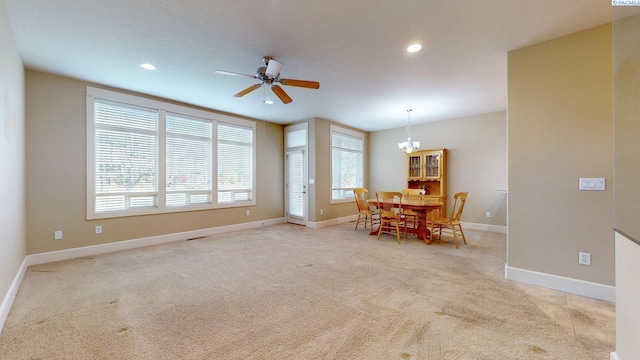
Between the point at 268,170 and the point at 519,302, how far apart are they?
5.48m

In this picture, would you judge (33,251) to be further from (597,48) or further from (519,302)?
(597,48)

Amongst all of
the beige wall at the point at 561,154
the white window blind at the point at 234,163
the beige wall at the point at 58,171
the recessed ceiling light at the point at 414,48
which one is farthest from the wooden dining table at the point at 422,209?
the beige wall at the point at 58,171

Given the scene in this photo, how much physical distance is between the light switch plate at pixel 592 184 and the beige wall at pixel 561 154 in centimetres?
4

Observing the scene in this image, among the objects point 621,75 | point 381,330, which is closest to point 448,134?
point 621,75

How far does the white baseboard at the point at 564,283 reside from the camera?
2.46 meters

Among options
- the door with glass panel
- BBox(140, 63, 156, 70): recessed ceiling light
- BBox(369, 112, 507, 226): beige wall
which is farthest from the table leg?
BBox(140, 63, 156, 70): recessed ceiling light

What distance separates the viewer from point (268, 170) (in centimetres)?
662

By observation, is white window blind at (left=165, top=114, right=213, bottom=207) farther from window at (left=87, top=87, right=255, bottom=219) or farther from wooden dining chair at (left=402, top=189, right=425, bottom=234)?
wooden dining chair at (left=402, top=189, right=425, bottom=234)

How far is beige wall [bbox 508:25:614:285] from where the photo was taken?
2492 millimetres

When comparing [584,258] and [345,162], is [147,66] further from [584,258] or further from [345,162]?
[584,258]

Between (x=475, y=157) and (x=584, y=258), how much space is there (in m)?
3.80

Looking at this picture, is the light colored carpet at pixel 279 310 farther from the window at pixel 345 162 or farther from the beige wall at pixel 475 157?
the window at pixel 345 162

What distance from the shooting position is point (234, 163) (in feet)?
19.5

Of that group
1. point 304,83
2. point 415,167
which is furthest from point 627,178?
point 415,167
